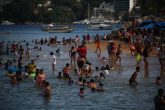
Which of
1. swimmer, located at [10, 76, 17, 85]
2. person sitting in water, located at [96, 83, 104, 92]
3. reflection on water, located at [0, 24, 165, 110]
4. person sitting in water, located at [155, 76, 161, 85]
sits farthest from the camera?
swimmer, located at [10, 76, 17, 85]

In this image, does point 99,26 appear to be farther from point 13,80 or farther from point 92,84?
point 92,84

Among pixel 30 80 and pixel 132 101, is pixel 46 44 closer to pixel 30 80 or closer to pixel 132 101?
pixel 30 80

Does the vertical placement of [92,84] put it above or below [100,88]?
above

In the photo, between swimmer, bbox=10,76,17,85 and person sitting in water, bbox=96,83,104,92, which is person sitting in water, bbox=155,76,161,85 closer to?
person sitting in water, bbox=96,83,104,92

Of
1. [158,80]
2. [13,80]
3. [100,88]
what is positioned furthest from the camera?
[13,80]

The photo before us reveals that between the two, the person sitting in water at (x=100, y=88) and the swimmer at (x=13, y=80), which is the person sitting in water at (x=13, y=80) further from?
the person sitting in water at (x=100, y=88)

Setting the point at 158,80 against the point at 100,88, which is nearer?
the point at 100,88

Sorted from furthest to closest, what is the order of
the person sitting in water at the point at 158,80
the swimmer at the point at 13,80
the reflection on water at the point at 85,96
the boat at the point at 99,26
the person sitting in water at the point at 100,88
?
the boat at the point at 99,26 < the swimmer at the point at 13,80 < the person sitting in water at the point at 158,80 < the person sitting in water at the point at 100,88 < the reflection on water at the point at 85,96

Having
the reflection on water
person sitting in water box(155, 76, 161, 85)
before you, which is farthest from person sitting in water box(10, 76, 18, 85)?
person sitting in water box(155, 76, 161, 85)

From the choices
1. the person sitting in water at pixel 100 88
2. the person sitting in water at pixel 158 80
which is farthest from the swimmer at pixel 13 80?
the person sitting in water at pixel 158 80

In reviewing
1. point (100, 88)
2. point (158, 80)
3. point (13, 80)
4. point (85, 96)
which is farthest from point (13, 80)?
point (158, 80)

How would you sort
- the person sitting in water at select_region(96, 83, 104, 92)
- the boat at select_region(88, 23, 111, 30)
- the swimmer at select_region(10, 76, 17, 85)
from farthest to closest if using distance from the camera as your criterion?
1. the boat at select_region(88, 23, 111, 30)
2. the swimmer at select_region(10, 76, 17, 85)
3. the person sitting in water at select_region(96, 83, 104, 92)

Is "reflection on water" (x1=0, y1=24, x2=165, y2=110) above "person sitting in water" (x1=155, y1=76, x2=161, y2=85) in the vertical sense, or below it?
below

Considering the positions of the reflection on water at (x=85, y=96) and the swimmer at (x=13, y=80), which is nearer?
the reflection on water at (x=85, y=96)
